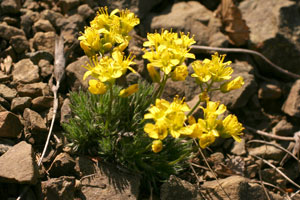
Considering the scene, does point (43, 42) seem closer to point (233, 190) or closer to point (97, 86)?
point (97, 86)

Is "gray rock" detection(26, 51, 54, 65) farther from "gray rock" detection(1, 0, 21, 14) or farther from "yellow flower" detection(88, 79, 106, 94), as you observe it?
"yellow flower" detection(88, 79, 106, 94)

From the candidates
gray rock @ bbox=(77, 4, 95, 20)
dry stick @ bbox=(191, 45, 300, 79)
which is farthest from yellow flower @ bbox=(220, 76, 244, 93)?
gray rock @ bbox=(77, 4, 95, 20)

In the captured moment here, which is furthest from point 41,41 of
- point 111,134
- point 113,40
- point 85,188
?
point 85,188

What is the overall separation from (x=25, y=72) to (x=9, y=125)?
35.7 inches

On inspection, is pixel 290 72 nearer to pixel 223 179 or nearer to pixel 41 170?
pixel 223 179

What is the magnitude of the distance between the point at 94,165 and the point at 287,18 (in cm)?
363

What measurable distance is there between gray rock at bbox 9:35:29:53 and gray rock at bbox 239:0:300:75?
10.3 feet

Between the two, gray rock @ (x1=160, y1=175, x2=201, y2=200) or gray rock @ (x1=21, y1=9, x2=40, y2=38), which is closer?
gray rock @ (x1=160, y1=175, x2=201, y2=200)

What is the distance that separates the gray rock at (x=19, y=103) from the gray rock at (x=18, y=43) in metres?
0.90

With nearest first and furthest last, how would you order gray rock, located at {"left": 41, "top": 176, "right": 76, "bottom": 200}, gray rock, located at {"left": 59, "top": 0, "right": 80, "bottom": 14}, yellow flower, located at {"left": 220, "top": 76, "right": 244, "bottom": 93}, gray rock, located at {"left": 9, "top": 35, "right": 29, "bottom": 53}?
1. gray rock, located at {"left": 41, "top": 176, "right": 76, "bottom": 200}
2. yellow flower, located at {"left": 220, "top": 76, "right": 244, "bottom": 93}
3. gray rock, located at {"left": 9, "top": 35, "right": 29, "bottom": 53}
4. gray rock, located at {"left": 59, "top": 0, "right": 80, "bottom": 14}

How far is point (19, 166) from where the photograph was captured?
2.87 meters

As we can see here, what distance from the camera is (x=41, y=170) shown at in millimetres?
3154

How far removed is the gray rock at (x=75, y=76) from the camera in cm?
398

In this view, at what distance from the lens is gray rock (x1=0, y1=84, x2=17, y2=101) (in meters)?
3.62
